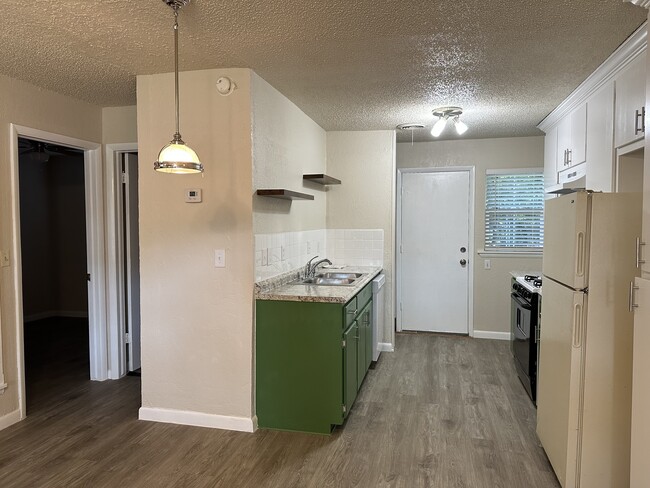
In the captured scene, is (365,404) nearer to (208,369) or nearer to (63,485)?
(208,369)

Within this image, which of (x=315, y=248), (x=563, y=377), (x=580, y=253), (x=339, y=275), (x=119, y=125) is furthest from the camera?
(x=315, y=248)

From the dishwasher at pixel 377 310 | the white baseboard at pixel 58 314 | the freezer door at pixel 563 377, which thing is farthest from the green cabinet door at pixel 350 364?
the white baseboard at pixel 58 314

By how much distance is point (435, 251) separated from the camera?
5.55m

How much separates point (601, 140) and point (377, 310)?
2.29 metres

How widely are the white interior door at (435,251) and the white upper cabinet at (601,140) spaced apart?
87.1 inches

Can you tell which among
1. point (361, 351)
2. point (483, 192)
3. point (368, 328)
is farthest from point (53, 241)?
point (483, 192)

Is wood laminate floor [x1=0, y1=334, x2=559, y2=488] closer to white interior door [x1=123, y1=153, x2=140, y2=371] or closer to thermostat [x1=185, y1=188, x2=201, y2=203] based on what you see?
white interior door [x1=123, y1=153, x2=140, y2=371]


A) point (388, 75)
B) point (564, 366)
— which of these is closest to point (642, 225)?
point (564, 366)

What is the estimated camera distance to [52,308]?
657 cm

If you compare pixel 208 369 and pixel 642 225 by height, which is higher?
pixel 642 225

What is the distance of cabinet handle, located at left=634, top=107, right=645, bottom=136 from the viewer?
2411mm

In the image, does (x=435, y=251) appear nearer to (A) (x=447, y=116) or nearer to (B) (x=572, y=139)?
(A) (x=447, y=116)

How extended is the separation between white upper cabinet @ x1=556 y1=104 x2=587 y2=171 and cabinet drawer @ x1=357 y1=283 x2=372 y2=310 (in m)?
1.89

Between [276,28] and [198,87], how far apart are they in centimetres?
92
